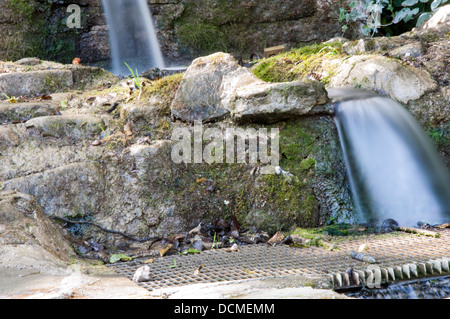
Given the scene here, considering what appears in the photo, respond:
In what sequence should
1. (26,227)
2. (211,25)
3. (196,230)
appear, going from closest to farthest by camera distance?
1. (26,227)
2. (196,230)
3. (211,25)

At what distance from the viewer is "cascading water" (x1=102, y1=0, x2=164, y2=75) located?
7805mm

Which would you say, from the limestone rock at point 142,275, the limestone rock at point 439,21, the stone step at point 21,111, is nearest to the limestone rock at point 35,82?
the stone step at point 21,111

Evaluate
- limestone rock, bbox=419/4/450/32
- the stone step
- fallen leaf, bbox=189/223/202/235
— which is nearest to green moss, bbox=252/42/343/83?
limestone rock, bbox=419/4/450/32

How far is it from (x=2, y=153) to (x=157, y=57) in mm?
Result: 4529

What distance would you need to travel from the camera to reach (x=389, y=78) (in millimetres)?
4426

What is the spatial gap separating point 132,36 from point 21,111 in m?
4.09

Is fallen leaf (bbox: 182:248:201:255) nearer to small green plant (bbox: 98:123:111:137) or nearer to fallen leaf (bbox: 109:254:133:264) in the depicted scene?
fallen leaf (bbox: 109:254:133:264)

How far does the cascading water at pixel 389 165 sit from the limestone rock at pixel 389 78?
11.2 inches

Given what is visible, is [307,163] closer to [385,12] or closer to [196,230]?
[196,230]

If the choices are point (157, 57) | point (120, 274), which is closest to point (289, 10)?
point (157, 57)

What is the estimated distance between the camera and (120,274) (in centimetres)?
270

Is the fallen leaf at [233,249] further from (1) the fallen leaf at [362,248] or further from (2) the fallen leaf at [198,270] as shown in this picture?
(1) the fallen leaf at [362,248]

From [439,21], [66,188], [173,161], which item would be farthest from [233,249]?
[439,21]
